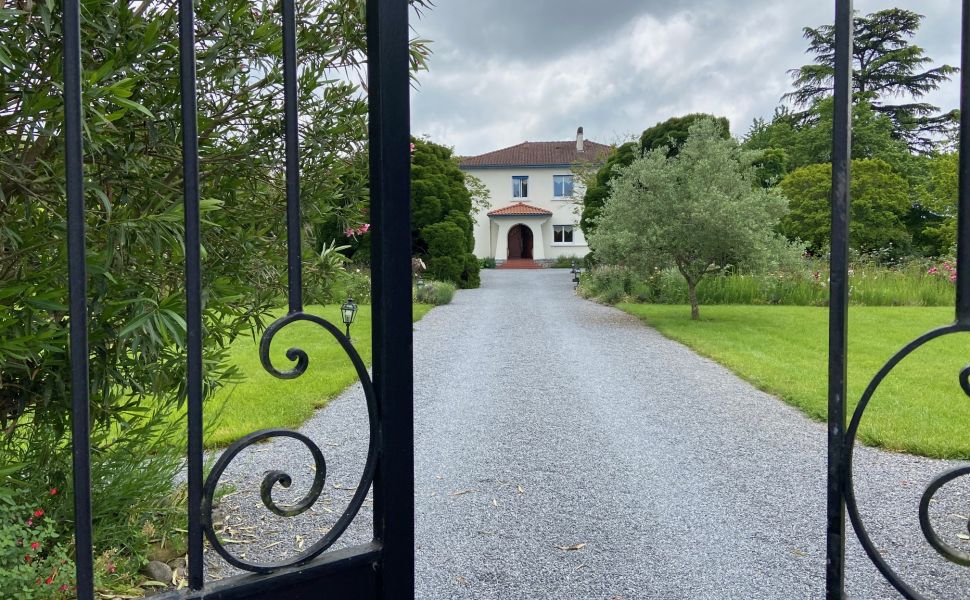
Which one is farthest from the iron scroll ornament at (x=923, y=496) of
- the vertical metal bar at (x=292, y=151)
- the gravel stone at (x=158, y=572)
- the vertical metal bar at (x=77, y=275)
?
the gravel stone at (x=158, y=572)

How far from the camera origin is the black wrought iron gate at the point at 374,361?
830 mm

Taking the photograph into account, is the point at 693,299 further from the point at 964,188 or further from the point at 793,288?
the point at 964,188

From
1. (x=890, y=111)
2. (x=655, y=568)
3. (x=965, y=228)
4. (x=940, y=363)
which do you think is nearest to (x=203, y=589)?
(x=965, y=228)

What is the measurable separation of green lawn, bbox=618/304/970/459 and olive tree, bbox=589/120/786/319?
1156mm

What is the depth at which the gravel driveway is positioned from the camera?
2.61 m

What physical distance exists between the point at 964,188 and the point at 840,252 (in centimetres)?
15

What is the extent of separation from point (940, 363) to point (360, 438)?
6.32 metres

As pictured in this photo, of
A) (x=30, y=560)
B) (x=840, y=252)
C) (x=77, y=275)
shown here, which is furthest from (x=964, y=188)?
(x=30, y=560)

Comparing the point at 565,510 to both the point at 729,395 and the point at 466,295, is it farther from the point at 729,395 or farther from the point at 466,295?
the point at 466,295

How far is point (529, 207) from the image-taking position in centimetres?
3152

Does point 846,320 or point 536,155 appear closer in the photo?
point 846,320

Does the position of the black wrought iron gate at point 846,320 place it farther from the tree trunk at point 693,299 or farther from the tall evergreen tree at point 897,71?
the tall evergreen tree at point 897,71

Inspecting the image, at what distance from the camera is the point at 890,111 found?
2503cm

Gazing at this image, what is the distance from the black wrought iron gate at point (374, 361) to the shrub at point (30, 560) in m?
1.23
